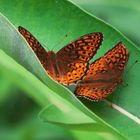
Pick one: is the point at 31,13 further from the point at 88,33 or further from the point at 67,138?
the point at 67,138

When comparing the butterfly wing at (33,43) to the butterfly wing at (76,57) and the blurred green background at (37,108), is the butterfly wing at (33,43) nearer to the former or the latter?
the butterfly wing at (76,57)

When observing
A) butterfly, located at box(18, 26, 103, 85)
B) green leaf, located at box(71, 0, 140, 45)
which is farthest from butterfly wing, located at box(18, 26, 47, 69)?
green leaf, located at box(71, 0, 140, 45)

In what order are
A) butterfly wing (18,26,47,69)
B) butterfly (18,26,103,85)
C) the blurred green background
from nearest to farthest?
butterfly wing (18,26,47,69)
butterfly (18,26,103,85)
the blurred green background

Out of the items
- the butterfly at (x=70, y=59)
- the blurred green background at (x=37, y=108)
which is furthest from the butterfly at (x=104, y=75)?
the blurred green background at (x=37, y=108)

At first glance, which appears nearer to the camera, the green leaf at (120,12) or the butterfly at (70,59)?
the butterfly at (70,59)

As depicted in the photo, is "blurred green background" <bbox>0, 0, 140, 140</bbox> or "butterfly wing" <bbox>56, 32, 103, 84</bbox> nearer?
"butterfly wing" <bbox>56, 32, 103, 84</bbox>

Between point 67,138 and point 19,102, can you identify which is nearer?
point 67,138

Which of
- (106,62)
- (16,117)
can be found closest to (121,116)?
(106,62)

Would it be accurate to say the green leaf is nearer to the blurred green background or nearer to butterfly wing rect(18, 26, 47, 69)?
the blurred green background
